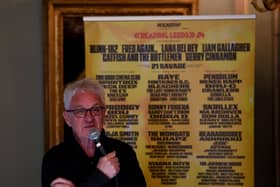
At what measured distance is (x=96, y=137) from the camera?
6.82ft

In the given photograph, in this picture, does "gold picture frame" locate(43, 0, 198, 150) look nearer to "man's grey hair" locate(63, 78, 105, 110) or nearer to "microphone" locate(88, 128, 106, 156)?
"man's grey hair" locate(63, 78, 105, 110)

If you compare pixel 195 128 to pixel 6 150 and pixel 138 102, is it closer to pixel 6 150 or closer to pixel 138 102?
pixel 138 102

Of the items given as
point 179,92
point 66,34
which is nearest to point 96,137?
point 179,92

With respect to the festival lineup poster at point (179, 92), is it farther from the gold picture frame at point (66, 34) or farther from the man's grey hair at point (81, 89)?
the man's grey hair at point (81, 89)

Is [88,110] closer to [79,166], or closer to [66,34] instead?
[79,166]

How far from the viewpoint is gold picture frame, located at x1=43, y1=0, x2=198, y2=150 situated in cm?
365

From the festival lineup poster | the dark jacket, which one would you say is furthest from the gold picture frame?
the dark jacket

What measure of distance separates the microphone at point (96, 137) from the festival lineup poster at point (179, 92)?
1061 millimetres

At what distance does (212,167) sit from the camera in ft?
10.5

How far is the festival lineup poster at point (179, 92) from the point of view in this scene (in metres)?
3.19

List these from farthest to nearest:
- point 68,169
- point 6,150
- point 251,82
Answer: point 6,150 → point 251,82 → point 68,169

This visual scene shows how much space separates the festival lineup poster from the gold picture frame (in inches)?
20.1

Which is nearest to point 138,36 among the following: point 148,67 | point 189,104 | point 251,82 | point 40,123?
point 148,67

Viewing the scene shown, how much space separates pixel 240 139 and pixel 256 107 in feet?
2.30
